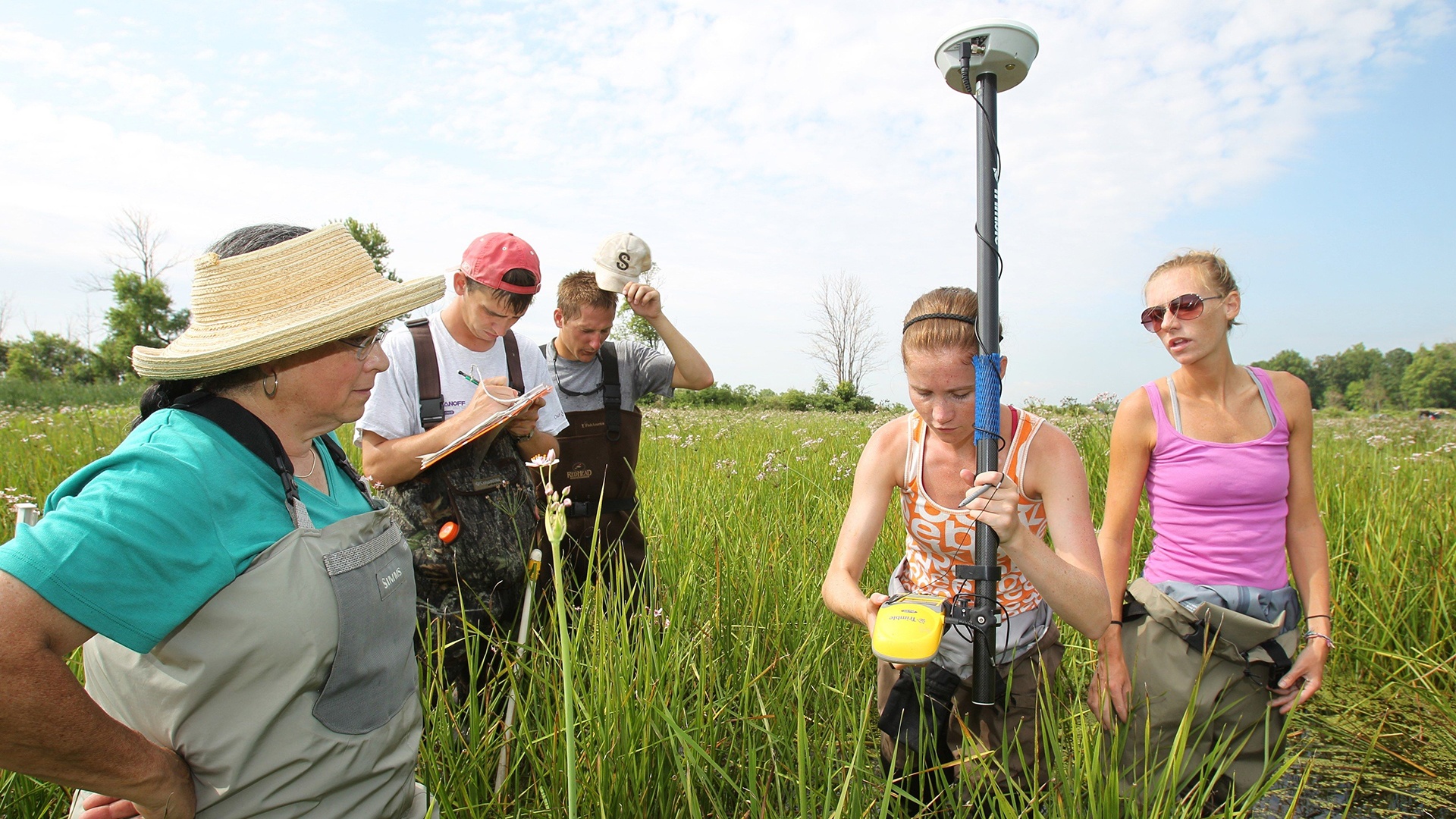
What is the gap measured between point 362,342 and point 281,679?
0.73 metres

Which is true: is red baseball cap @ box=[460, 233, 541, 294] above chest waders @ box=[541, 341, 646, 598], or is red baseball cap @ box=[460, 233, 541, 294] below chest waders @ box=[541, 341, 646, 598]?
above

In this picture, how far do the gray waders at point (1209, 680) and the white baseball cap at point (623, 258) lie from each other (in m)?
2.62

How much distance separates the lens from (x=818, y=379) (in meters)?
44.2

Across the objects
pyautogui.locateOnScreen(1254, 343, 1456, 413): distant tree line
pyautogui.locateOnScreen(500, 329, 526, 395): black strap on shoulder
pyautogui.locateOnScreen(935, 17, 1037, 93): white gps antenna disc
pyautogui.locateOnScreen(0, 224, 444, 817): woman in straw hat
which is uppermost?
pyautogui.locateOnScreen(935, 17, 1037, 93): white gps antenna disc

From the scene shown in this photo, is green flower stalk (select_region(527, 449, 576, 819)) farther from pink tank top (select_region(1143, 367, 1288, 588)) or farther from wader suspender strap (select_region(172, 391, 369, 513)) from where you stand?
pink tank top (select_region(1143, 367, 1288, 588))

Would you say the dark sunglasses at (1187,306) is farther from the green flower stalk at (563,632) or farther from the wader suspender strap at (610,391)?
the wader suspender strap at (610,391)

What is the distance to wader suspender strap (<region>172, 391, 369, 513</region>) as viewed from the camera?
4.41 feet

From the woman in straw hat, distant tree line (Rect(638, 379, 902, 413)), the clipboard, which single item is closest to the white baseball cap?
the clipboard

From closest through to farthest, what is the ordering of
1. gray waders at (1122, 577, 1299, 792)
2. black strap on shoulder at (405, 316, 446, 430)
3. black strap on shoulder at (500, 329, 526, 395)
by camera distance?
gray waders at (1122, 577, 1299, 792) < black strap on shoulder at (405, 316, 446, 430) < black strap on shoulder at (500, 329, 526, 395)

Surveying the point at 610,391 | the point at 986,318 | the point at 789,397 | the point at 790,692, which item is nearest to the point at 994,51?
the point at 986,318

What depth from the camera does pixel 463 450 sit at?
263cm

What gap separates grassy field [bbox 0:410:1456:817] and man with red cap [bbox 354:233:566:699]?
10.4 inches

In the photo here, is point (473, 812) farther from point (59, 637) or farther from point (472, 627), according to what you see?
point (59, 637)

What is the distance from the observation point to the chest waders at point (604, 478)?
3.54 meters
